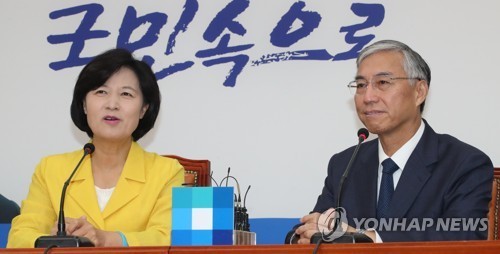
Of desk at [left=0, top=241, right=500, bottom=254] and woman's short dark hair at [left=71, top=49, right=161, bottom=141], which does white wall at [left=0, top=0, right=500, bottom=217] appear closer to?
woman's short dark hair at [left=71, top=49, right=161, bottom=141]

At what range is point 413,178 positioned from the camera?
2.89 m

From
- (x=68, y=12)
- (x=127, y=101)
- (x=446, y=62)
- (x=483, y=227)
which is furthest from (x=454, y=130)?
(x=68, y=12)

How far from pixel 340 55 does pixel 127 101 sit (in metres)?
1.25

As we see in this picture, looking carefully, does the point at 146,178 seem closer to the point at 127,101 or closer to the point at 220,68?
the point at 127,101

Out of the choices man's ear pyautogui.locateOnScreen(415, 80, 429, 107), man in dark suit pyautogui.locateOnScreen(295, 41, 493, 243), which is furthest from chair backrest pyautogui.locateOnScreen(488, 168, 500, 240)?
man's ear pyautogui.locateOnScreen(415, 80, 429, 107)

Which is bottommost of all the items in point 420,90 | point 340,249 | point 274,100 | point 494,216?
point 340,249

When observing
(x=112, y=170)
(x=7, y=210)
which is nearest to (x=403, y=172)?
(x=112, y=170)

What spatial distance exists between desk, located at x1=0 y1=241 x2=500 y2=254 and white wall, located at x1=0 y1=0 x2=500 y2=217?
1.95m

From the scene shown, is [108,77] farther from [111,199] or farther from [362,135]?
[362,135]

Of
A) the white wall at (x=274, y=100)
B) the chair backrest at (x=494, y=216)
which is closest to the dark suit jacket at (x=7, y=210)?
the white wall at (x=274, y=100)

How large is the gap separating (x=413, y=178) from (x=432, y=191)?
8cm

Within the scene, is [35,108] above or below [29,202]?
above

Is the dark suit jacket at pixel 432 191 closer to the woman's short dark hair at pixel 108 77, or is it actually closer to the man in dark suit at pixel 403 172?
the man in dark suit at pixel 403 172

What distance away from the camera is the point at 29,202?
305 cm
